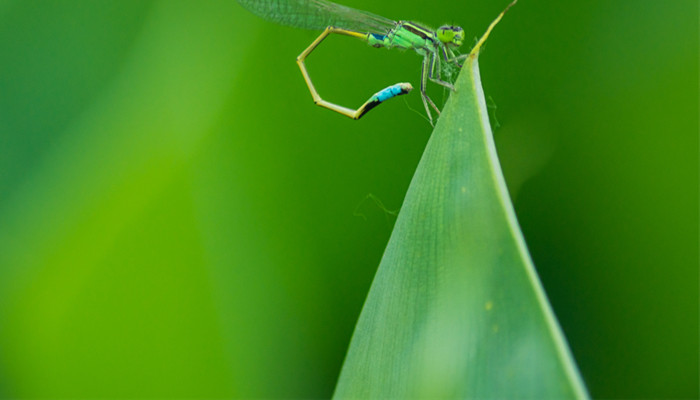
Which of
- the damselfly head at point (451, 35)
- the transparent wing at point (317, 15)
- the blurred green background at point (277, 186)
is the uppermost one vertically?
the damselfly head at point (451, 35)

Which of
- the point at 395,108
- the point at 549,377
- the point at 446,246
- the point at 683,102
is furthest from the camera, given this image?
the point at 395,108

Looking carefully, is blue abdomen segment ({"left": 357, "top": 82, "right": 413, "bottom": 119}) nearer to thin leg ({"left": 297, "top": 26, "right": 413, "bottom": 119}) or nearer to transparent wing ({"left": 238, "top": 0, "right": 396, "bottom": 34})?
thin leg ({"left": 297, "top": 26, "right": 413, "bottom": 119})

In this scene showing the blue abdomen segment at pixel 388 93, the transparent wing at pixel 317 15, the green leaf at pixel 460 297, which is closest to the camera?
the green leaf at pixel 460 297

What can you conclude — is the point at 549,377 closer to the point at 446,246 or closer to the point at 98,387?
the point at 446,246

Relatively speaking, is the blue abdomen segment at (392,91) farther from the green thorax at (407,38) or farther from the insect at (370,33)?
the green thorax at (407,38)

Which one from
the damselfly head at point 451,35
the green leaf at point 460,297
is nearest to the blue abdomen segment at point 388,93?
the damselfly head at point 451,35

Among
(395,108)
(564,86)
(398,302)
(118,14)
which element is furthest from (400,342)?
(118,14)

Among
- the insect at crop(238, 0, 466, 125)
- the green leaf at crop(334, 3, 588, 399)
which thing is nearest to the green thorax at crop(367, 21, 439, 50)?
the insect at crop(238, 0, 466, 125)
